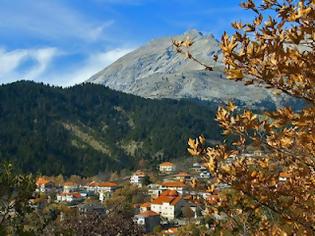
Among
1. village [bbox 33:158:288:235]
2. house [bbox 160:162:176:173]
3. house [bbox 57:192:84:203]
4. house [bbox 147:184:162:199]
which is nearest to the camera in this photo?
village [bbox 33:158:288:235]

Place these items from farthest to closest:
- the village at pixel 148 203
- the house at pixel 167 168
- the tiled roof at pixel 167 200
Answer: the house at pixel 167 168 < the tiled roof at pixel 167 200 < the village at pixel 148 203

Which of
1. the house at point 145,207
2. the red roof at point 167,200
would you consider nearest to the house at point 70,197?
the red roof at point 167,200

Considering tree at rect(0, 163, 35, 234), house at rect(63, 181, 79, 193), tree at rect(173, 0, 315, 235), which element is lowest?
house at rect(63, 181, 79, 193)

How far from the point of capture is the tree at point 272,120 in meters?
3.89

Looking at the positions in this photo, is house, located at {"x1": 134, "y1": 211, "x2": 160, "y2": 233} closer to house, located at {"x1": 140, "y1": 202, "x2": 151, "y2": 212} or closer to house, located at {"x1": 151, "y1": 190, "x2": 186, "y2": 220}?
house, located at {"x1": 140, "y1": 202, "x2": 151, "y2": 212}

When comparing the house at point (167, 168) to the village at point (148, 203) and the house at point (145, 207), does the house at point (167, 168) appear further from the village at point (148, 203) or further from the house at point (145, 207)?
the house at point (145, 207)

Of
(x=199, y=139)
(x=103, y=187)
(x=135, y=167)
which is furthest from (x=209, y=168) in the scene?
(x=135, y=167)

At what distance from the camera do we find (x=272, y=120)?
14.2 ft

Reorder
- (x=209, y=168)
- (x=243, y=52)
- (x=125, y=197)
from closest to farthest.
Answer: (x=243, y=52) → (x=209, y=168) → (x=125, y=197)

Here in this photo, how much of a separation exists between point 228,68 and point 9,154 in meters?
197

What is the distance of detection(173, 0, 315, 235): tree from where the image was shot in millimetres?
3889

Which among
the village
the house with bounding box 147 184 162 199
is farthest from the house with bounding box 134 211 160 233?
the house with bounding box 147 184 162 199

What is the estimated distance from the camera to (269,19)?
4.17m

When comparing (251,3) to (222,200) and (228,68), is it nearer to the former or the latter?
(228,68)
